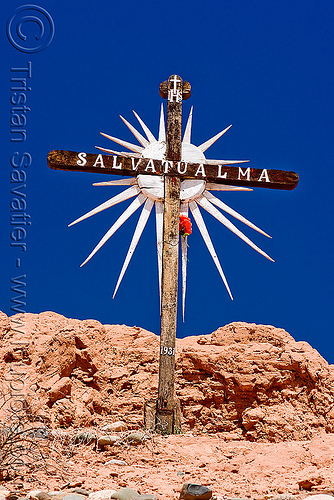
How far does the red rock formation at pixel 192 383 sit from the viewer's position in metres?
7.84

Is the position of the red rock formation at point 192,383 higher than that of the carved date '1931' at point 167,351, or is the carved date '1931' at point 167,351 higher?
the carved date '1931' at point 167,351

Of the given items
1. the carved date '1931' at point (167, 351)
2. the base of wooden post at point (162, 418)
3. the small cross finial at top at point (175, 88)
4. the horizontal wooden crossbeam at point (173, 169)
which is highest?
the small cross finial at top at point (175, 88)

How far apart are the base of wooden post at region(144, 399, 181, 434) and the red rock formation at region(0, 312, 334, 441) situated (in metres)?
0.68

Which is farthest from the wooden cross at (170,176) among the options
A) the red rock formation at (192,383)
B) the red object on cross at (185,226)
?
the red rock formation at (192,383)

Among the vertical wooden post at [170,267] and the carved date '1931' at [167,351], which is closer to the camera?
the vertical wooden post at [170,267]

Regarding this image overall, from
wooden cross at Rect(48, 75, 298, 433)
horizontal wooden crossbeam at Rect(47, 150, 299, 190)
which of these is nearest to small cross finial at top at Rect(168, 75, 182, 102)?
wooden cross at Rect(48, 75, 298, 433)

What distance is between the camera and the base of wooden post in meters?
7.17

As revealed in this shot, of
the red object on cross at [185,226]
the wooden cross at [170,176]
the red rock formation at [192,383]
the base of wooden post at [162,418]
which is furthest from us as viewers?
the red object on cross at [185,226]

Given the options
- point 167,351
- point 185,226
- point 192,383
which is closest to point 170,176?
point 185,226

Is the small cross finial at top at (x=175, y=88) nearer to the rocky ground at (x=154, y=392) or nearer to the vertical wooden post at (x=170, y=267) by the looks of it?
the vertical wooden post at (x=170, y=267)

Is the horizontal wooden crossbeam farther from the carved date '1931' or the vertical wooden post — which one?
the carved date '1931'

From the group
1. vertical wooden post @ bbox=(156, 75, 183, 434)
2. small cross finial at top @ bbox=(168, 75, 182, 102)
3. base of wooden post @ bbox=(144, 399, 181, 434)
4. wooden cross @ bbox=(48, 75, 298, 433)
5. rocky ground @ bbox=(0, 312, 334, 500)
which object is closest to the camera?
rocky ground @ bbox=(0, 312, 334, 500)

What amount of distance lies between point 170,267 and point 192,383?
1781 millimetres

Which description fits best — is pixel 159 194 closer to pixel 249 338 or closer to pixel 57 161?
pixel 57 161
